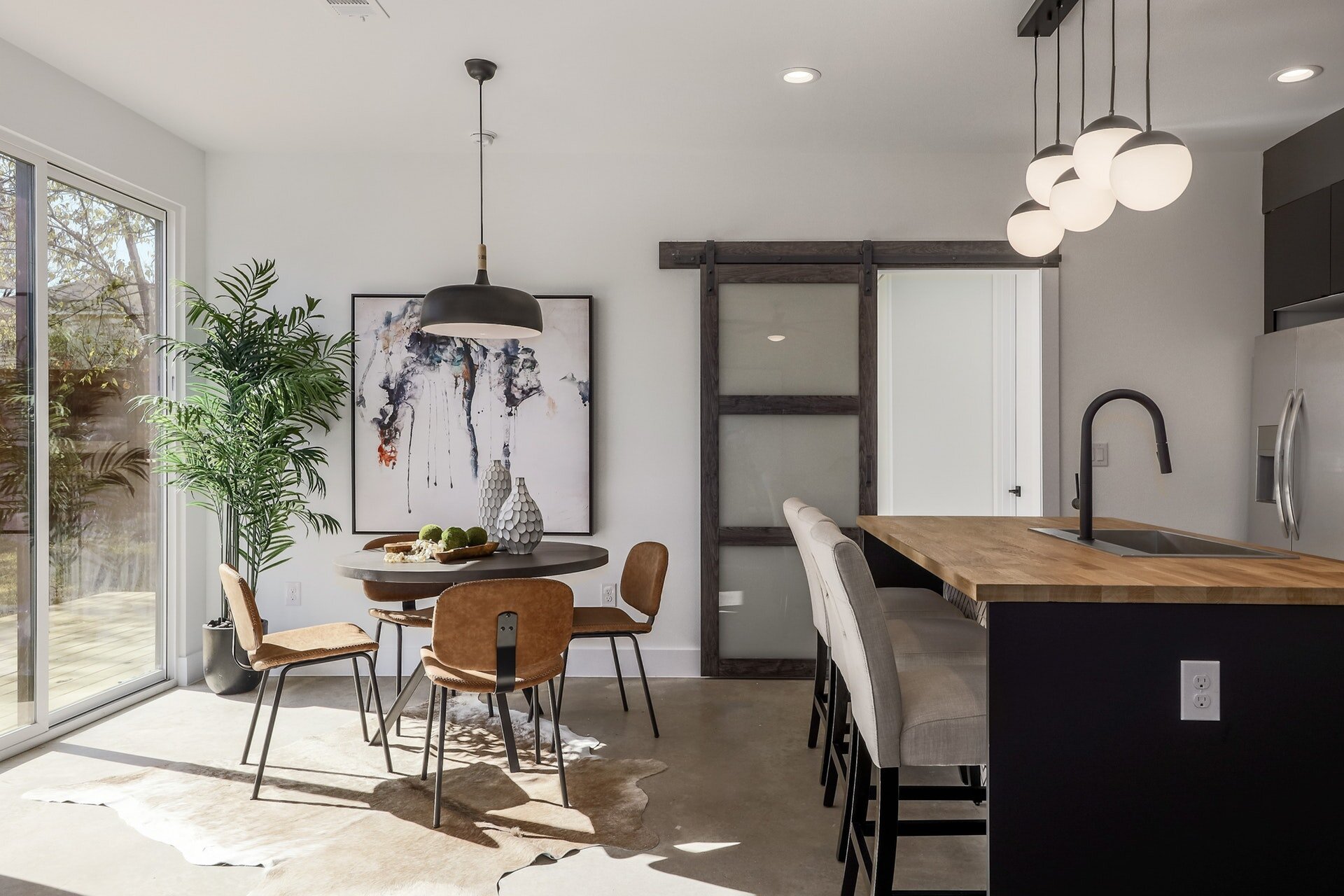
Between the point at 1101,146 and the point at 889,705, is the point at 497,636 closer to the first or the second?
the point at 889,705

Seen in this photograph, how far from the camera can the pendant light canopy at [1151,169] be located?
1.78 meters

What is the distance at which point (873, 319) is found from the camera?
13.4 feet

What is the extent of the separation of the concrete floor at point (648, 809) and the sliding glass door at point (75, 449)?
A: 0.84 ft

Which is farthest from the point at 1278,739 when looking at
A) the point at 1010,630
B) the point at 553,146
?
the point at 553,146

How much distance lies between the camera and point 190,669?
13.1ft

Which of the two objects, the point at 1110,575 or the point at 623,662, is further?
the point at 623,662

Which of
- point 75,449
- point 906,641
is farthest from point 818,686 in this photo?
point 75,449

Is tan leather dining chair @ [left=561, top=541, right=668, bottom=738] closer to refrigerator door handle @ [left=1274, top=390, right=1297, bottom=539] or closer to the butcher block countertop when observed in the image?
the butcher block countertop

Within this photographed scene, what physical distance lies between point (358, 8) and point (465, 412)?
1915 mm

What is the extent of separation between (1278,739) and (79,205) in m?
4.46

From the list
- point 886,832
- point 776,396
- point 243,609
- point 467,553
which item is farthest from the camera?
point 776,396

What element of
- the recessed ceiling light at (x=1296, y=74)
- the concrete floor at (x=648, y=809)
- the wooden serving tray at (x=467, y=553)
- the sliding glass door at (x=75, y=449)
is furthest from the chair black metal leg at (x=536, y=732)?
the recessed ceiling light at (x=1296, y=74)

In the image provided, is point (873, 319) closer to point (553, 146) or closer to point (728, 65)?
point (728, 65)

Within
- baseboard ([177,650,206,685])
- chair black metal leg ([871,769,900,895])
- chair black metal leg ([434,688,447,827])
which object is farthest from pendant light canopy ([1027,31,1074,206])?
baseboard ([177,650,206,685])
